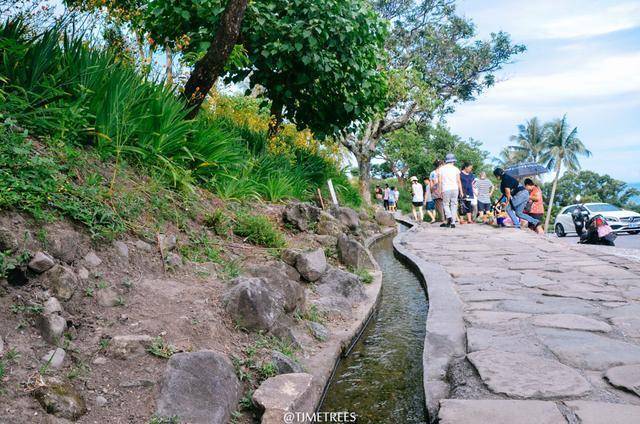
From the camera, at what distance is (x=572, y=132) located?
48062mm

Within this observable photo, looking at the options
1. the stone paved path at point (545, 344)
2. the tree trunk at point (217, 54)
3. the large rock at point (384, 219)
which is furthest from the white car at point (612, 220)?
the tree trunk at point (217, 54)

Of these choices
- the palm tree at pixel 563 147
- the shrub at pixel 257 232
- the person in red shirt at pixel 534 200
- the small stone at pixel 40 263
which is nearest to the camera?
the small stone at pixel 40 263

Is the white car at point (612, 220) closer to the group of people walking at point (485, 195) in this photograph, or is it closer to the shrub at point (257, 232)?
the group of people walking at point (485, 195)

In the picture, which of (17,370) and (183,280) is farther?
(183,280)

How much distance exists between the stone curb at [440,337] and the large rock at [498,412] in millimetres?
100

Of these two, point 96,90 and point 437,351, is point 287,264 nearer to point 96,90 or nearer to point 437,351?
point 437,351

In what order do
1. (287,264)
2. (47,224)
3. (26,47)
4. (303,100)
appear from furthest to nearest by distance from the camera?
1. (303,100)
2. (287,264)
3. (26,47)
4. (47,224)

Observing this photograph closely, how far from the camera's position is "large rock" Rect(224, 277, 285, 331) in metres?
2.84

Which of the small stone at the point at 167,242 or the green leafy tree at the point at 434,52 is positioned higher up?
the green leafy tree at the point at 434,52

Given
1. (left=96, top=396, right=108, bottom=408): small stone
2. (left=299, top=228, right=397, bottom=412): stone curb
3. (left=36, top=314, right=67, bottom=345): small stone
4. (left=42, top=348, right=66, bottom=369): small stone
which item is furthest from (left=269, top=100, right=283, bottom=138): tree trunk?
(left=96, top=396, right=108, bottom=408): small stone

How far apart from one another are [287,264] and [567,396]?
8.08 ft

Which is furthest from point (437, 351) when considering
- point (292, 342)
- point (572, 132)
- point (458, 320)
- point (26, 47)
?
point (572, 132)

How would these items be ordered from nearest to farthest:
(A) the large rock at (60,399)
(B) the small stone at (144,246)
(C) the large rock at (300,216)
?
(A) the large rock at (60,399) → (B) the small stone at (144,246) → (C) the large rock at (300,216)

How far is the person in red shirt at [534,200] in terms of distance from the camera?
10531 mm
